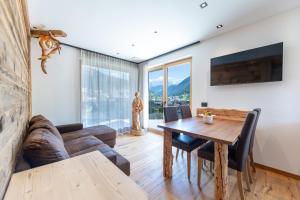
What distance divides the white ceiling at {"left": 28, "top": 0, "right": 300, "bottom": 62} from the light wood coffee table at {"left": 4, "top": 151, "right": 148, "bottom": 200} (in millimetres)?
2071

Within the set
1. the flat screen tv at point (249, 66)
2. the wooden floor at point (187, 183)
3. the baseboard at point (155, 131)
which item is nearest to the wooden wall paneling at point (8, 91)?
the wooden floor at point (187, 183)

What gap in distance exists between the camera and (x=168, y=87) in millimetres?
4223

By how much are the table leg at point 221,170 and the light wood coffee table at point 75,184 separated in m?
1.19

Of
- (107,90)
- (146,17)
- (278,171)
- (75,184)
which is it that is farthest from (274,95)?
(107,90)

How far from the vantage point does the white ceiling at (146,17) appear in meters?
1.89

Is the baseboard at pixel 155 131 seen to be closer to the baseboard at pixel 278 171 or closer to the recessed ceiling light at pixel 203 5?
the baseboard at pixel 278 171

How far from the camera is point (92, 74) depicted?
3.71 meters

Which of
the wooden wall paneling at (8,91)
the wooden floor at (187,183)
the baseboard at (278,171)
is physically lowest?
the wooden floor at (187,183)

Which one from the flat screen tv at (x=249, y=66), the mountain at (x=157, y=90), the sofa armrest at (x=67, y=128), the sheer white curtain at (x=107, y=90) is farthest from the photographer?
the mountain at (x=157, y=90)

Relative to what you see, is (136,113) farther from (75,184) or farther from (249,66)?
(75,184)

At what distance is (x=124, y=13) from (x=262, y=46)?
240 cm

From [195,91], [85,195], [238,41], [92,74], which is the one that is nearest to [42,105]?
[92,74]

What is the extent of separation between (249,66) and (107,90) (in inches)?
138

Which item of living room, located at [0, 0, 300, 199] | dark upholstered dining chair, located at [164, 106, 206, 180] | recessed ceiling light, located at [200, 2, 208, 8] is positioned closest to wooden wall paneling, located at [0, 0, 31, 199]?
living room, located at [0, 0, 300, 199]
